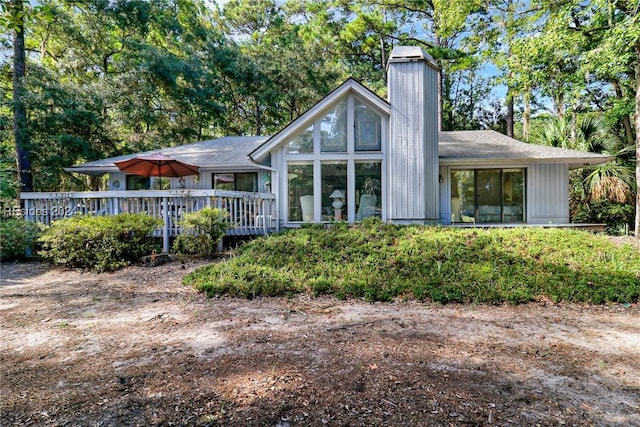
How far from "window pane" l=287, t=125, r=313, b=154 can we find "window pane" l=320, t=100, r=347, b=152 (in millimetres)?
323

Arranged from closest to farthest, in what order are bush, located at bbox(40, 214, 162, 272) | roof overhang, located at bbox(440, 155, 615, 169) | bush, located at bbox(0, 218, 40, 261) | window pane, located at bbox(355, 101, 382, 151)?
bush, located at bbox(40, 214, 162, 272), bush, located at bbox(0, 218, 40, 261), window pane, located at bbox(355, 101, 382, 151), roof overhang, located at bbox(440, 155, 615, 169)

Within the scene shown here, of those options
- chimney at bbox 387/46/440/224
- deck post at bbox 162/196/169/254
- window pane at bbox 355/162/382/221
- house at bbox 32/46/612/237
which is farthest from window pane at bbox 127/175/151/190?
chimney at bbox 387/46/440/224

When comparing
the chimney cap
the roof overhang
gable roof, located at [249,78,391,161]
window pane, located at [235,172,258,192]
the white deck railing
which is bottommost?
the white deck railing

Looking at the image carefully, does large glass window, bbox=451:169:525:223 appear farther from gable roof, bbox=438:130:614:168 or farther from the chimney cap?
the chimney cap

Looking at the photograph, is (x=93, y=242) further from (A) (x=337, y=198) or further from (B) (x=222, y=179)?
(A) (x=337, y=198)

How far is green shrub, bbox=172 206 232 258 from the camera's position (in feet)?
22.8

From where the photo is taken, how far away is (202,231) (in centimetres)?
704

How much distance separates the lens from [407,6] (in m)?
19.7

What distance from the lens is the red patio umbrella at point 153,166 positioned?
29.1 ft

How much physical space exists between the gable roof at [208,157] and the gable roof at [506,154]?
655 cm

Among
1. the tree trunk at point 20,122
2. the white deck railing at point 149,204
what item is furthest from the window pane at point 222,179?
the tree trunk at point 20,122

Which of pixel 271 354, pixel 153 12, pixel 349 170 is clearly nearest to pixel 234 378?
pixel 271 354

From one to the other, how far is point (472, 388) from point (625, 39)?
10.4 m

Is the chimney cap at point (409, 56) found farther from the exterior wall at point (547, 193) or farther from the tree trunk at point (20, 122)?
the tree trunk at point (20, 122)
